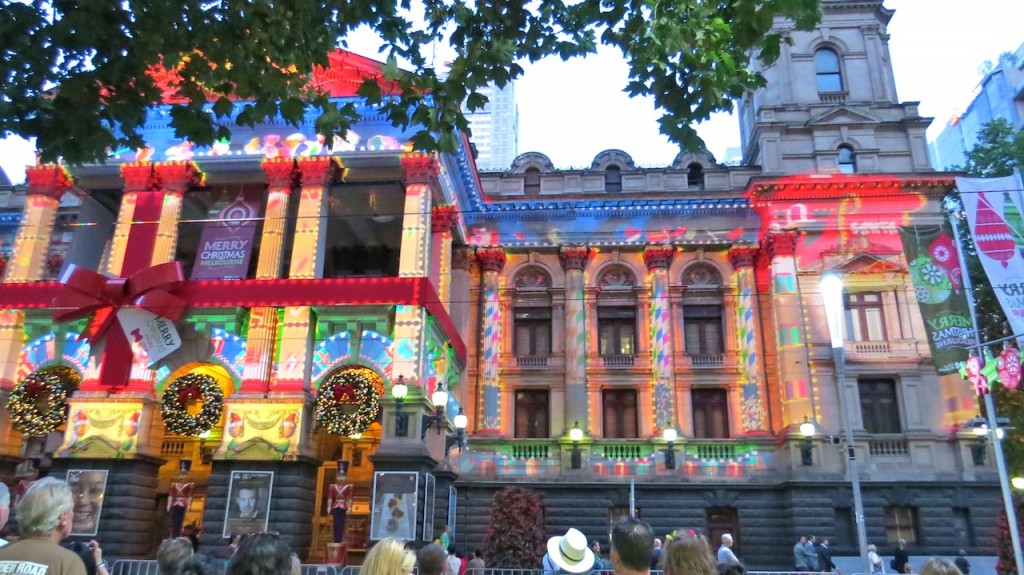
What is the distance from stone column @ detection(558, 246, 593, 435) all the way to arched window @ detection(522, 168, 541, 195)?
129 inches

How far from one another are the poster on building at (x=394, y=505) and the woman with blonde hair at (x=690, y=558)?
57.1 ft

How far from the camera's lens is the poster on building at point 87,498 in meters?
22.0

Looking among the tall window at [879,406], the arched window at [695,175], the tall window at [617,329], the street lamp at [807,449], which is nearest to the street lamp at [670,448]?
the tall window at [617,329]

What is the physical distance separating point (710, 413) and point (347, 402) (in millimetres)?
14225

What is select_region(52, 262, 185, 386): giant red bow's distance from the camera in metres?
23.6

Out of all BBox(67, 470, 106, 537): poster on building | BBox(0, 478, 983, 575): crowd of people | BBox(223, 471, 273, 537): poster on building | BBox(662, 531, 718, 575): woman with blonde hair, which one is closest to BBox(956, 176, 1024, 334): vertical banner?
BBox(0, 478, 983, 575): crowd of people

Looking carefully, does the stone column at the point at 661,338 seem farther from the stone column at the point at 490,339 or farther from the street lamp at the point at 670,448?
the stone column at the point at 490,339

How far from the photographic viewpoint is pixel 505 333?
30438 mm

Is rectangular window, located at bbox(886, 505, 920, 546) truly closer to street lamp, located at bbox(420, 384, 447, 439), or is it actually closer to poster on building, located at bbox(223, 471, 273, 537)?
street lamp, located at bbox(420, 384, 447, 439)

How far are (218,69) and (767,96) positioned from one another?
27.4 metres

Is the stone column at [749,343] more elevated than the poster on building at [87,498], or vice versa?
the stone column at [749,343]

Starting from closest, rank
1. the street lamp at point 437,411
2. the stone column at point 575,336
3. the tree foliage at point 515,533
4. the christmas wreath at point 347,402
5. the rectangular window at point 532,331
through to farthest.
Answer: the street lamp at point 437,411, the tree foliage at point 515,533, the christmas wreath at point 347,402, the stone column at point 575,336, the rectangular window at point 532,331

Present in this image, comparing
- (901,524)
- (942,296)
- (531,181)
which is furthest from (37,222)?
(901,524)

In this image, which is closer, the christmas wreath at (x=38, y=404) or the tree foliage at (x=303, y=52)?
the tree foliage at (x=303, y=52)
